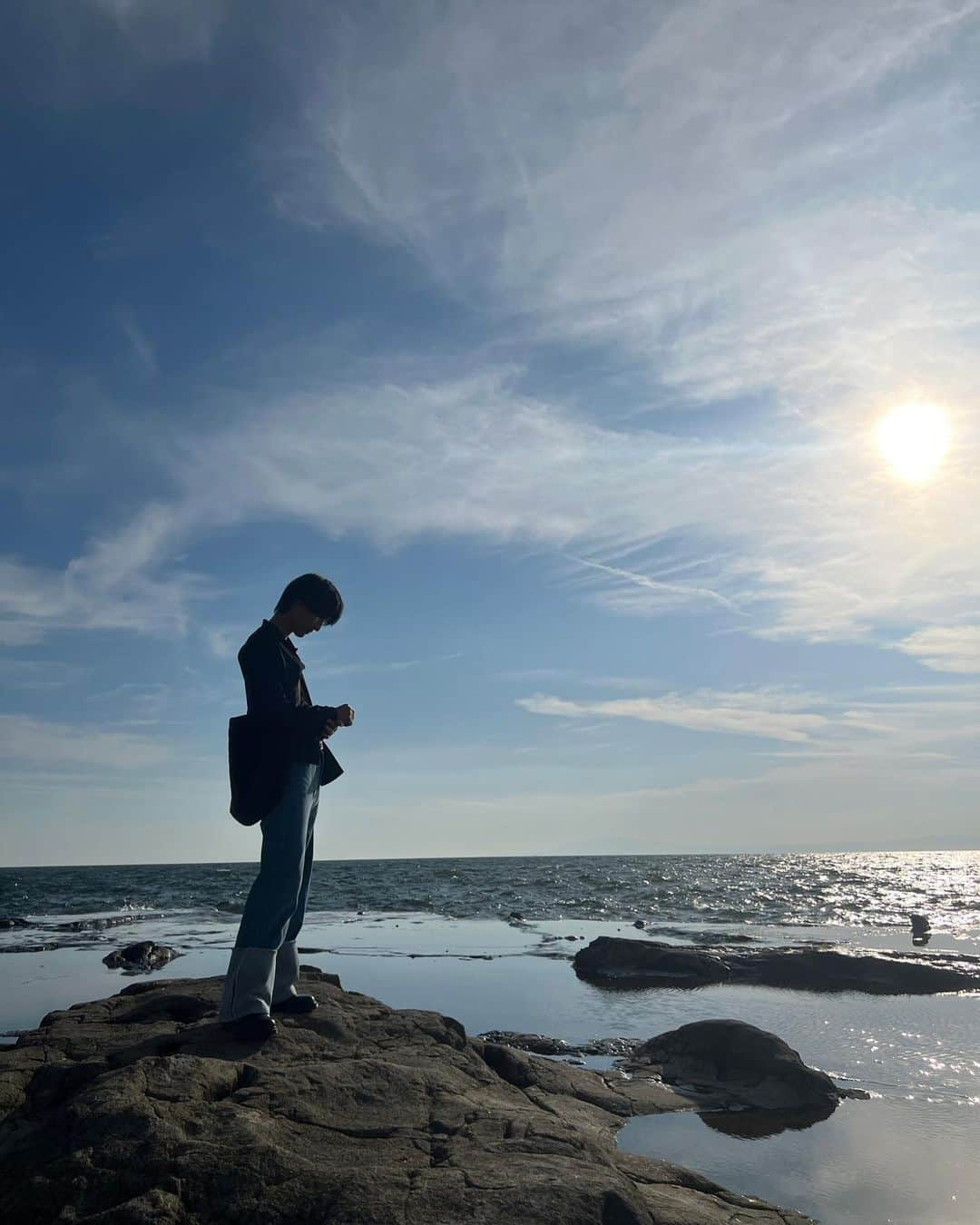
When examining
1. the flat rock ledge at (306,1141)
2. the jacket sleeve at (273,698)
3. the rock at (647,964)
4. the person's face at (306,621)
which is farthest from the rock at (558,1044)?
the rock at (647,964)

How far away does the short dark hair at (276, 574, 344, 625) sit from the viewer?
17.3 feet

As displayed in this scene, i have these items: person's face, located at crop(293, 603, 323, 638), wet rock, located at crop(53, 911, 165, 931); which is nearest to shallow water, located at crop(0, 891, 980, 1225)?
wet rock, located at crop(53, 911, 165, 931)

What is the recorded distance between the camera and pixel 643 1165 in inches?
150

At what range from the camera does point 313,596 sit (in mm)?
5258

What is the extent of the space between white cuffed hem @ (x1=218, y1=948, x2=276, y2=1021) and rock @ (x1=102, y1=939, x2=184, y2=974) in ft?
33.7

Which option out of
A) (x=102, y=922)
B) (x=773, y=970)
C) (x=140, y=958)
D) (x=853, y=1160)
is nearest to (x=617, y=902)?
(x=102, y=922)

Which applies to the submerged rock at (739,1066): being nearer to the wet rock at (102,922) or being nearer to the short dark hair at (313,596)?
the short dark hair at (313,596)

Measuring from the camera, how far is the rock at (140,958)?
13836mm

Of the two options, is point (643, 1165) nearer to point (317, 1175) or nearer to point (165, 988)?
point (317, 1175)

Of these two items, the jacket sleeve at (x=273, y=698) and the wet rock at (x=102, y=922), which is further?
the wet rock at (x=102, y=922)

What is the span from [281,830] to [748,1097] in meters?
3.90

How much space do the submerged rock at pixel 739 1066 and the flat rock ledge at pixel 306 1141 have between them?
1770 millimetres

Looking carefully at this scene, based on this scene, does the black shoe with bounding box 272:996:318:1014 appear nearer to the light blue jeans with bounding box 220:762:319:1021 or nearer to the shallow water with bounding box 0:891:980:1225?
the light blue jeans with bounding box 220:762:319:1021

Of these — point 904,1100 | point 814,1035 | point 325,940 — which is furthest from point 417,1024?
point 325,940
